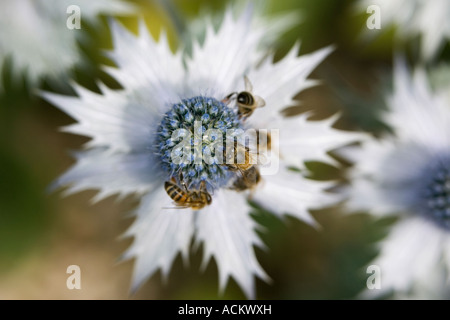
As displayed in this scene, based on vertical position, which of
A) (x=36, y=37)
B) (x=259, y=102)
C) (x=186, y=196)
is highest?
(x=36, y=37)

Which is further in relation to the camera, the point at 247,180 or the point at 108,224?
the point at 108,224

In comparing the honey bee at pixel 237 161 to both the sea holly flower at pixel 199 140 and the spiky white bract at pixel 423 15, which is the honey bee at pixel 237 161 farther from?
the spiky white bract at pixel 423 15

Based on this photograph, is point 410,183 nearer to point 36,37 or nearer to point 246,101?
point 246,101

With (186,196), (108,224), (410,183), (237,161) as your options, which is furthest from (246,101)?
(108,224)

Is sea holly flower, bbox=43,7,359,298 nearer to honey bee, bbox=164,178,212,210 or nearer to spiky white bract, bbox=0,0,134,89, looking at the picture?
honey bee, bbox=164,178,212,210

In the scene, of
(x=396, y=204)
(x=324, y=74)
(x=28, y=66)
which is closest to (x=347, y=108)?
(x=324, y=74)

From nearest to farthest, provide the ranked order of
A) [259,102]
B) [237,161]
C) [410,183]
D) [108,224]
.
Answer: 1. [237,161]
2. [259,102]
3. [410,183]
4. [108,224]

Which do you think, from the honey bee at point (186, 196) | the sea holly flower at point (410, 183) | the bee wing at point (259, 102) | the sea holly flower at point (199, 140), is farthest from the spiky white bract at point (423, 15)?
the honey bee at point (186, 196)
